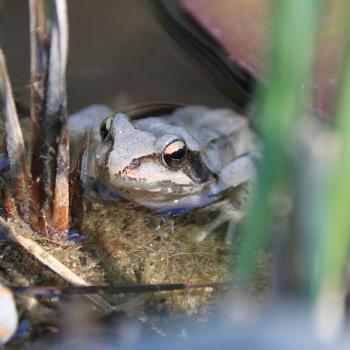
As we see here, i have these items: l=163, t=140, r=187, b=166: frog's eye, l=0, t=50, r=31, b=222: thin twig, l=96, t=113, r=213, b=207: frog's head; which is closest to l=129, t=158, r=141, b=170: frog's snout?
l=96, t=113, r=213, b=207: frog's head

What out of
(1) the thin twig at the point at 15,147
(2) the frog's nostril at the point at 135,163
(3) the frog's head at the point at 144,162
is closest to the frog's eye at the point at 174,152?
(3) the frog's head at the point at 144,162

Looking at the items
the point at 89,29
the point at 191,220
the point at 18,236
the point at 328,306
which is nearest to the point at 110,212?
the point at 191,220

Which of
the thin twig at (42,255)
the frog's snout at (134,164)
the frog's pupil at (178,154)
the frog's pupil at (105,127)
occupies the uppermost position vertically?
the frog's pupil at (105,127)

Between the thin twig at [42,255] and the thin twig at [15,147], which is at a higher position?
the thin twig at [15,147]

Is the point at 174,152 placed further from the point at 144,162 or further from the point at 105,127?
the point at 105,127

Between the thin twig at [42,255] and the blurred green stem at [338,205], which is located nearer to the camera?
the blurred green stem at [338,205]

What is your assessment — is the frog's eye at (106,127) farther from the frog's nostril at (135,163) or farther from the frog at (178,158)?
the frog's nostril at (135,163)

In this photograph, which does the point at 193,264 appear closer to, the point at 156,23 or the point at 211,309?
the point at 211,309

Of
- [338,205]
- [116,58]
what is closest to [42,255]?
[338,205]
